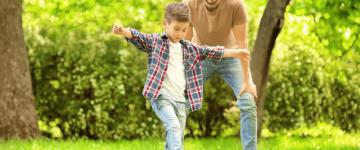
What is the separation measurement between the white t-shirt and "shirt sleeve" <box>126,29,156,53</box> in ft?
0.61

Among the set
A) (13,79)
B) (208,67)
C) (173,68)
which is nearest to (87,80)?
(13,79)

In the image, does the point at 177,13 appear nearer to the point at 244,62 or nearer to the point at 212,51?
the point at 212,51

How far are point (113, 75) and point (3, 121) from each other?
7.71ft

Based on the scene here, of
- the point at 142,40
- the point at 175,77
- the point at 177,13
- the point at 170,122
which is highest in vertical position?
the point at 177,13

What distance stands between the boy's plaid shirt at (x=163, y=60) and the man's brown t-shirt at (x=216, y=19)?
2.40 ft

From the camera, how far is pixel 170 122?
585cm

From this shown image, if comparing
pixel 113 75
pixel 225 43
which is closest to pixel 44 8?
pixel 113 75

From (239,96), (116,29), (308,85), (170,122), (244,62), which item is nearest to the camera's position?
(116,29)

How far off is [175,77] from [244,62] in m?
0.68

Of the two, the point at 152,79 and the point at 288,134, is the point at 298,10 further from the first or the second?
the point at 152,79

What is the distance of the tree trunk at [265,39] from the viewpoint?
1096cm

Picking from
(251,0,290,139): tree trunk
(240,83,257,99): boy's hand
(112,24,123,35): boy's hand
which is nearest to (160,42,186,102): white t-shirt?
(112,24,123,35): boy's hand

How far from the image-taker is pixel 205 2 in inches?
273

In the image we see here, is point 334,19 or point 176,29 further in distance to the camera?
point 334,19
